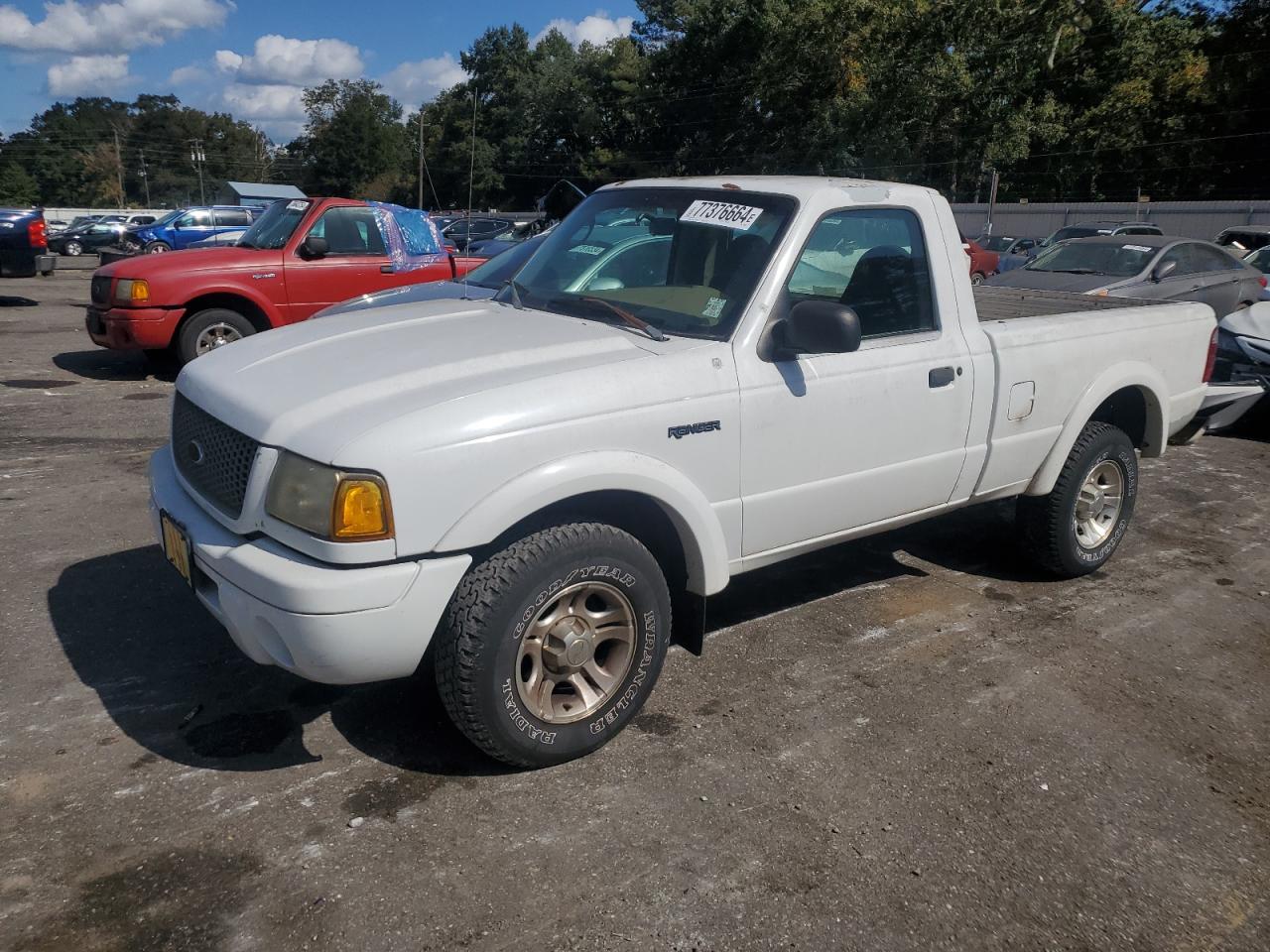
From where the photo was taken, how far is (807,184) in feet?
12.8

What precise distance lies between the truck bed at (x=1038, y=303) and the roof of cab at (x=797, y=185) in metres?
1.30

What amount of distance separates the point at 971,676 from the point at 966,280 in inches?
65.8

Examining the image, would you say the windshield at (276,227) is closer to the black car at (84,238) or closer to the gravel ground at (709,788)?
the gravel ground at (709,788)

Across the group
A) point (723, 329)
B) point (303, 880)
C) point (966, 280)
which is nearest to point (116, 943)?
point (303, 880)

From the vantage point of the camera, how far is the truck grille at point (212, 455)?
304 centimetres

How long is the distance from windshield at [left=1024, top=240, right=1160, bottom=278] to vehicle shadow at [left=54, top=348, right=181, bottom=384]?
1020cm

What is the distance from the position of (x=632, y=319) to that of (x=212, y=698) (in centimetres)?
204

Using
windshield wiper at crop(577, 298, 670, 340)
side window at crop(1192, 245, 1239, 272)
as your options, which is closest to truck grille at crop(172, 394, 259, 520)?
windshield wiper at crop(577, 298, 670, 340)

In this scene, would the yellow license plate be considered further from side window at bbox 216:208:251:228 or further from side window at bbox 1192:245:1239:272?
side window at bbox 216:208:251:228

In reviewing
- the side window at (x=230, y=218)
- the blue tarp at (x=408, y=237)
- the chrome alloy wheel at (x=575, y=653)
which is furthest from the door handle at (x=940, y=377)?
the side window at (x=230, y=218)

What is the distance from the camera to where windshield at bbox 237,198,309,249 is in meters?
9.79

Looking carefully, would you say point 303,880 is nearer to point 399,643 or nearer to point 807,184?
point 399,643

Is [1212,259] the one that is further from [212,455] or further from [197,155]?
[197,155]

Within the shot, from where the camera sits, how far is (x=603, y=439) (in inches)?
123
